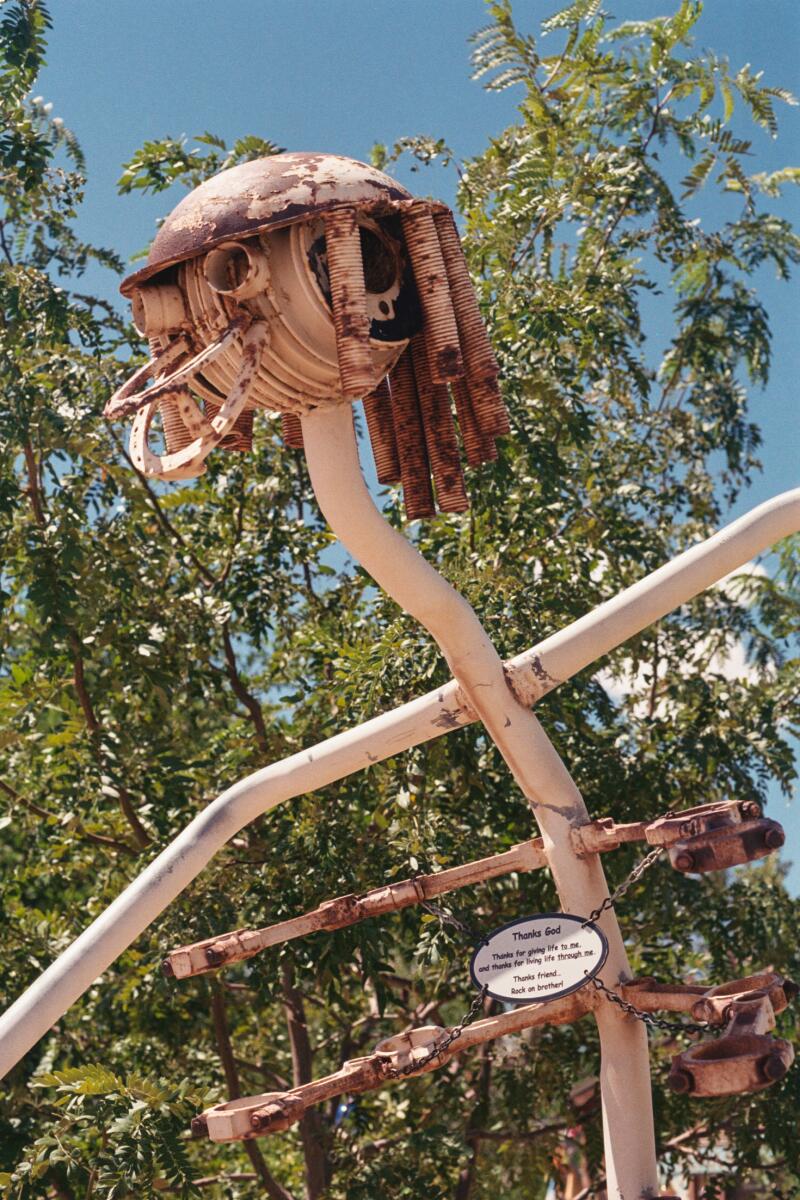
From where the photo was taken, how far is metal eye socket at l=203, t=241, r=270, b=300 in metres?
4.16

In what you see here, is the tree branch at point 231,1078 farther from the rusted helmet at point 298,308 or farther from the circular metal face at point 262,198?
the circular metal face at point 262,198

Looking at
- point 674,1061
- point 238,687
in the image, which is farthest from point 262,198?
point 238,687

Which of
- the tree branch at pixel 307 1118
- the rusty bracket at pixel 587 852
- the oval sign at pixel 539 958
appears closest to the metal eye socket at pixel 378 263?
the rusty bracket at pixel 587 852

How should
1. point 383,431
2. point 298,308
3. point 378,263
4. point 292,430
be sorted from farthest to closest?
1. point 292,430
2. point 383,431
3. point 378,263
4. point 298,308

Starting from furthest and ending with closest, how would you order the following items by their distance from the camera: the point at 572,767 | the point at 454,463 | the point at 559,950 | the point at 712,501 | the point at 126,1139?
the point at 712,501 → the point at 572,767 → the point at 126,1139 → the point at 454,463 → the point at 559,950

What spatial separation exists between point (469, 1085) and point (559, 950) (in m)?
4.27

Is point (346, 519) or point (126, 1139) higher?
point (346, 519)

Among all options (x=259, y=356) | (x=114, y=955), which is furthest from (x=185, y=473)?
(x=114, y=955)

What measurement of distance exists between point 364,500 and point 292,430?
0.57 metres

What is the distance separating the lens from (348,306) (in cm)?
409

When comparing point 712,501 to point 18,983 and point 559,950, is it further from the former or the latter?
point 559,950

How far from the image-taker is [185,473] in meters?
4.14

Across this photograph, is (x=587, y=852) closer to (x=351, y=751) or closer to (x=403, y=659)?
(x=351, y=751)

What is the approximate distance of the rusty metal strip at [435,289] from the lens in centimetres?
426
